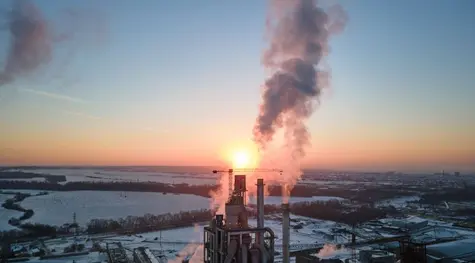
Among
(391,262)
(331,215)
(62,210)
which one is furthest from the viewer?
(62,210)

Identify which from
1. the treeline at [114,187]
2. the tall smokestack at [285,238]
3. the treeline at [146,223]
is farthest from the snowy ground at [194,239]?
the treeline at [114,187]

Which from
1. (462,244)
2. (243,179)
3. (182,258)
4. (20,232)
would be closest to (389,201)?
(462,244)

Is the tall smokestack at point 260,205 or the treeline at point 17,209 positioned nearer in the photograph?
the tall smokestack at point 260,205

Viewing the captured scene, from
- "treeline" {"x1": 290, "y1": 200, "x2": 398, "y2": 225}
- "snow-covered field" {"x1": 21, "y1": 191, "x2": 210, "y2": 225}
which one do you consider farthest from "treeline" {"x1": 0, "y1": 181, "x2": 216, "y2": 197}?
"treeline" {"x1": 290, "y1": 200, "x2": 398, "y2": 225}

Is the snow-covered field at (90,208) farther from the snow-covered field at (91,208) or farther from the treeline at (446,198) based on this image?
the treeline at (446,198)

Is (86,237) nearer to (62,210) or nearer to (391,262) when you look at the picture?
(62,210)

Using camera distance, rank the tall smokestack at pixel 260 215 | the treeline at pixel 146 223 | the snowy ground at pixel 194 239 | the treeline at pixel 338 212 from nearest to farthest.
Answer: the tall smokestack at pixel 260 215, the snowy ground at pixel 194 239, the treeline at pixel 146 223, the treeline at pixel 338 212

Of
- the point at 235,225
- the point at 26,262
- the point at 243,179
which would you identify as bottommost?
the point at 26,262

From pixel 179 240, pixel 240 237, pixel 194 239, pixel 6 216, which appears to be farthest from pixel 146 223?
pixel 240 237
